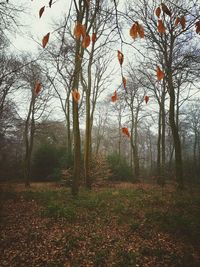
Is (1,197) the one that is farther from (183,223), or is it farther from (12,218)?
(183,223)

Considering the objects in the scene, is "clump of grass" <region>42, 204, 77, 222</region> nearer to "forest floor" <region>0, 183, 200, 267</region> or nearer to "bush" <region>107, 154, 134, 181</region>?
"forest floor" <region>0, 183, 200, 267</region>

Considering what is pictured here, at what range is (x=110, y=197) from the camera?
959 centimetres

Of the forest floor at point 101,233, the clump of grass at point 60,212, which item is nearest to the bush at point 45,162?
the forest floor at point 101,233

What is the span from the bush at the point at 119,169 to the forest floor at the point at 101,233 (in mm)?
10283

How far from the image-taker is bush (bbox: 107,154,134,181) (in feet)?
62.1

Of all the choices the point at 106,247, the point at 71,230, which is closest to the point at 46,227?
the point at 71,230

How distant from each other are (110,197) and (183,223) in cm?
392

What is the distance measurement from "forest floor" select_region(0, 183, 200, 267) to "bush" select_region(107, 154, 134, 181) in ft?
33.7

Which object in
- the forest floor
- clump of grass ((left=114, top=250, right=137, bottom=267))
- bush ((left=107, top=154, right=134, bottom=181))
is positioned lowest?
clump of grass ((left=114, top=250, right=137, bottom=267))

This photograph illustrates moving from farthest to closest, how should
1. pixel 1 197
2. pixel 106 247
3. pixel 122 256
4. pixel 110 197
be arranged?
pixel 110 197 < pixel 1 197 < pixel 106 247 < pixel 122 256

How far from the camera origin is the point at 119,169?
19219mm

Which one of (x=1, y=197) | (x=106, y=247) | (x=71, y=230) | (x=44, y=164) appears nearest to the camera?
(x=106, y=247)

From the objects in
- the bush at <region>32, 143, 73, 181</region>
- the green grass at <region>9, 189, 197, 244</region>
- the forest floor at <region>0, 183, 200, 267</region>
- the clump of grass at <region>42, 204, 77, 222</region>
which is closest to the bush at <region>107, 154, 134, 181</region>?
the bush at <region>32, 143, 73, 181</region>

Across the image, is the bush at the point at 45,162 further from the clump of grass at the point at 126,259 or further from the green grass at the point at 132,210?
the clump of grass at the point at 126,259
